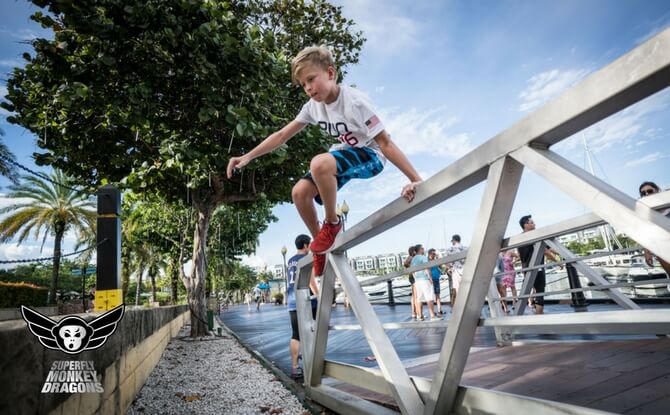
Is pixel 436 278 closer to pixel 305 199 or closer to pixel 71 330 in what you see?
pixel 305 199

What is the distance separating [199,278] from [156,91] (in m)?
5.41

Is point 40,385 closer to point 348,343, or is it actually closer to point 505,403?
point 505,403

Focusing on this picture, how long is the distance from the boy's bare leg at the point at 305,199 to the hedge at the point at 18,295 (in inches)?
643

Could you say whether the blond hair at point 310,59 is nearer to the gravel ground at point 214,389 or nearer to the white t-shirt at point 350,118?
the white t-shirt at point 350,118

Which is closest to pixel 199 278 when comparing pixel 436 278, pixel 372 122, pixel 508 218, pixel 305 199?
pixel 436 278

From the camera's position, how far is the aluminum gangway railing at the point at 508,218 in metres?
0.89

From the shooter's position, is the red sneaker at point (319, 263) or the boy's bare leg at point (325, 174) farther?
the red sneaker at point (319, 263)

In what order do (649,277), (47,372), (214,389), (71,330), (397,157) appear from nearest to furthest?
1. (47,372)
2. (71,330)
3. (397,157)
4. (214,389)
5. (649,277)

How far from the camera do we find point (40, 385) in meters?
1.24

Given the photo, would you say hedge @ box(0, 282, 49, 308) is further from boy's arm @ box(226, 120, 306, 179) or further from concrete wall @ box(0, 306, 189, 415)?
boy's arm @ box(226, 120, 306, 179)

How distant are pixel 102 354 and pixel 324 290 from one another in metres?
1.44

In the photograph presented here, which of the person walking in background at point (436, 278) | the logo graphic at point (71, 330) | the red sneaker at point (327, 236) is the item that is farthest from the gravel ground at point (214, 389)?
the person walking in background at point (436, 278)

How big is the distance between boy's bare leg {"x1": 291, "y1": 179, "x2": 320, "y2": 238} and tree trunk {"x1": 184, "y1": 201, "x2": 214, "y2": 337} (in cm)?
763

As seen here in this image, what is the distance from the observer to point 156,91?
5973 millimetres
